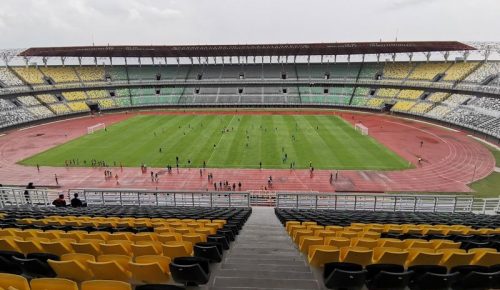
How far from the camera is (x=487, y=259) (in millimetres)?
5426

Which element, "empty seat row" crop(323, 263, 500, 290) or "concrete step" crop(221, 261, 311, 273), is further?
"concrete step" crop(221, 261, 311, 273)

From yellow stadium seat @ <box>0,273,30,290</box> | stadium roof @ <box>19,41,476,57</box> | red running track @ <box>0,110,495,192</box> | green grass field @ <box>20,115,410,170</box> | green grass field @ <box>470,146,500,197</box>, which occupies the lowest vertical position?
green grass field @ <box>470,146,500,197</box>

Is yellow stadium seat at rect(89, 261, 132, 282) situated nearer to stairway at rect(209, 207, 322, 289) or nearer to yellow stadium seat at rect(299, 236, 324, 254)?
stairway at rect(209, 207, 322, 289)

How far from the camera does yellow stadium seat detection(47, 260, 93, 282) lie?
459 cm

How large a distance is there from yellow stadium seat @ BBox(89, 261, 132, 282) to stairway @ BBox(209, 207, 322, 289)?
143 centimetres

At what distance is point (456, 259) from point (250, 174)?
2803cm

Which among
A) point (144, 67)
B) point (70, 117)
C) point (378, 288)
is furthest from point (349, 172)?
point (144, 67)

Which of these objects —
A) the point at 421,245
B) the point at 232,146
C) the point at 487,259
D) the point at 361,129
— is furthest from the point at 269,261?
the point at 361,129

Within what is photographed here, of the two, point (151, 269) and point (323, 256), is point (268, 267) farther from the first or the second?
point (151, 269)

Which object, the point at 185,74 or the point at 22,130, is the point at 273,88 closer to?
the point at 185,74

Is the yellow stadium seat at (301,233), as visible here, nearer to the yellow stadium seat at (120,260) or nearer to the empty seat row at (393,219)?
the empty seat row at (393,219)

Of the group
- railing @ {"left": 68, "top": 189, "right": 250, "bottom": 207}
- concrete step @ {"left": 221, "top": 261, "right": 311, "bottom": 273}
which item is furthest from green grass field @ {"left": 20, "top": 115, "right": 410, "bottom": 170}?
concrete step @ {"left": 221, "top": 261, "right": 311, "bottom": 273}

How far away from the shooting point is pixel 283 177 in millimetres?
32531

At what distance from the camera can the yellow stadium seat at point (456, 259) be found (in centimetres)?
545
